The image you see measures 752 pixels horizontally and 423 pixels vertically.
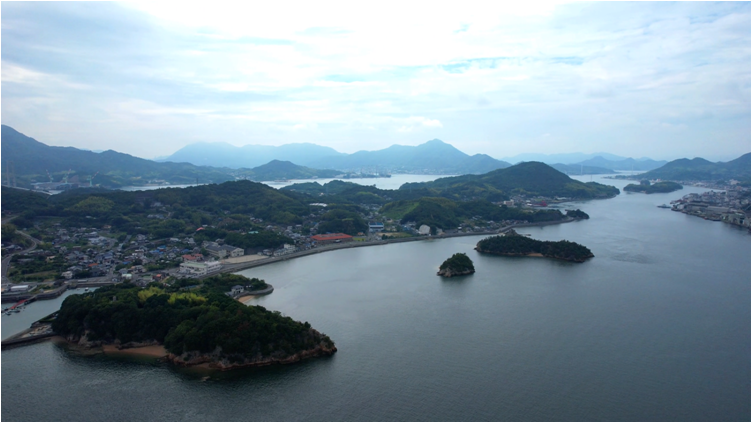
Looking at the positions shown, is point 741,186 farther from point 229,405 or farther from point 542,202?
point 229,405

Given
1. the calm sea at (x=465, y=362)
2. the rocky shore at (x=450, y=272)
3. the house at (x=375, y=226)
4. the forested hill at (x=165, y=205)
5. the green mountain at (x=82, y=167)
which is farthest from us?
the green mountain at (x=82, y=167)

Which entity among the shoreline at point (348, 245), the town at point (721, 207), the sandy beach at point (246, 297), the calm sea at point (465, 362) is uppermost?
the town at point (721, 207)

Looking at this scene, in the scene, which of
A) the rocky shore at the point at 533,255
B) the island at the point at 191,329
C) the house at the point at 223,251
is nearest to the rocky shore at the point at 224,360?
the island at the point at 191,329

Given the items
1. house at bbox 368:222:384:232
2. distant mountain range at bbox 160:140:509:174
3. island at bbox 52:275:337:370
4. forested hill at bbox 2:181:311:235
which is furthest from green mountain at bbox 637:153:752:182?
island at bbox 52:275:337:370

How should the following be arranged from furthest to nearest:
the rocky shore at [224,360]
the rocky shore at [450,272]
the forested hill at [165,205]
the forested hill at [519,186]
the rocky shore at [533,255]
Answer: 1. the forested hill at [519,186]
2. the forested hill at [165,205]
3. the rocky shore at [533,255]
4. the rocky shore at [450,272]
5. the rocky shore at [224,360]

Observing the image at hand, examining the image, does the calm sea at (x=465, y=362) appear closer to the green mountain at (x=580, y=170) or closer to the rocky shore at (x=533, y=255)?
the rocky shore at (x=533, y=255)

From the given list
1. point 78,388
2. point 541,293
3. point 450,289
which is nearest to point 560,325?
point 541,293

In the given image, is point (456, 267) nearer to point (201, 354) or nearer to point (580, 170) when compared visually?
point (201, 354)
